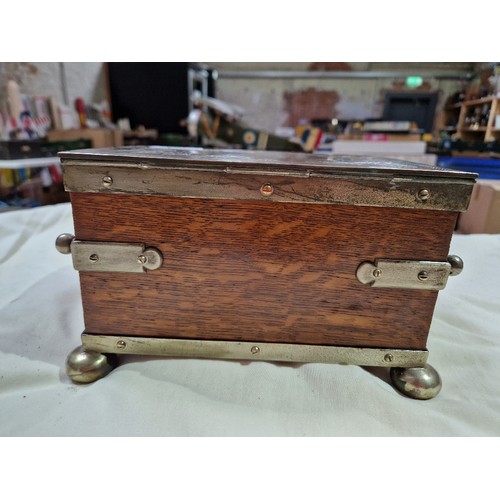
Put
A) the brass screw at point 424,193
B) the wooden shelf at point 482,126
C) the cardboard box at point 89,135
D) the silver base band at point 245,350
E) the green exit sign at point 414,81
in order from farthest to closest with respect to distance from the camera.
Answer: the green exit sign at point 414,81 < the wooden shelf at point 482,126 < the cardboard box at point 89,135 < the silver base band at point 245,350 < the brass screw at point 424,193

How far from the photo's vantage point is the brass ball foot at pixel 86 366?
0.69 meters

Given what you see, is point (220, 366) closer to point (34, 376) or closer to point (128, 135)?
point (34, 376)

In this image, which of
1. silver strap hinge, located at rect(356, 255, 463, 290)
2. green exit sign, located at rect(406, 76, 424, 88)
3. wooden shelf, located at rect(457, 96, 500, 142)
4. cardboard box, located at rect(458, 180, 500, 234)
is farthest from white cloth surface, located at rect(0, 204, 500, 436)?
green exit sign, located at rect(406, 76, 424, 88)

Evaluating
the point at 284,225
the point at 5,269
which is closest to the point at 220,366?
the point at 284,225

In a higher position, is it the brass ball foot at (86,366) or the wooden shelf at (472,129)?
the wooden shelf at (472,129)

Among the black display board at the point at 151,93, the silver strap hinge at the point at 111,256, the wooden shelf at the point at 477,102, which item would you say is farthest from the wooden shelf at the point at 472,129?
the silver strap hinge at the point at 111,256

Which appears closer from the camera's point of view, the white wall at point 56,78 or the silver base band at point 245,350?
the silver base band at point 245,350

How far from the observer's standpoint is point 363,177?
597mm

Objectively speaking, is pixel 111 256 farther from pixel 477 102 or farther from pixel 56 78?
pixel 477 102

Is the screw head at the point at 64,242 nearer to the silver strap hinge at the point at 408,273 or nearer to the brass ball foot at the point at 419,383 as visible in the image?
the silver strap hinge at the point at 408,273

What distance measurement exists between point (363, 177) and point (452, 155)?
2802mm

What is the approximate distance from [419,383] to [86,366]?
0.66 metres

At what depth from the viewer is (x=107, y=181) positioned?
61 cm

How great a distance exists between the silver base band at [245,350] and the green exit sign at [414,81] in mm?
5887
